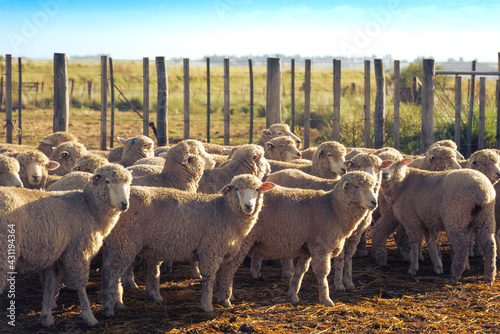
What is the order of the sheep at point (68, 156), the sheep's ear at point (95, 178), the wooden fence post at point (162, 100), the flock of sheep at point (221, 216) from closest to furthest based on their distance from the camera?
1. the flock of sheep at point (221, 216)
2. the sheep's ear at point (95, 178)
3. the sheep at point (68, 156)
4. the wooden fence post at point (162, 100)

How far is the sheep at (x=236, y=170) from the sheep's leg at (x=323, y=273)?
187 centimetres

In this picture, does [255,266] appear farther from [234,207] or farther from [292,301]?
[234,207]

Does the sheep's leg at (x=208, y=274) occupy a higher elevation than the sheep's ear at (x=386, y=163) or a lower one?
lower

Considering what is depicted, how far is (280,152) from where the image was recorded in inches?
389

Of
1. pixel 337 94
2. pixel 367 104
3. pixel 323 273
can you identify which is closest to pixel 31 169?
pixel 323 273

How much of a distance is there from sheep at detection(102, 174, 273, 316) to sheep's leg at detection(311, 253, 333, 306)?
86 cm

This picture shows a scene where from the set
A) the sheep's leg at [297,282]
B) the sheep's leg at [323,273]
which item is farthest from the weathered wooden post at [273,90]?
the sheep's leg at [323,273]

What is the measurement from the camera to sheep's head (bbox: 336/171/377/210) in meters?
6.10

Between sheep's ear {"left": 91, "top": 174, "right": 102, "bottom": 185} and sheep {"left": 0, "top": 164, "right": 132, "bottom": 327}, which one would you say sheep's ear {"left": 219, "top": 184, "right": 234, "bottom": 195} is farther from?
sheep's ear {"left": 91, "top": 174, "right": 102, "bottom": 185}

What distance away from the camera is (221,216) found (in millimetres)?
6016

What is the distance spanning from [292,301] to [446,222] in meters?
2.34

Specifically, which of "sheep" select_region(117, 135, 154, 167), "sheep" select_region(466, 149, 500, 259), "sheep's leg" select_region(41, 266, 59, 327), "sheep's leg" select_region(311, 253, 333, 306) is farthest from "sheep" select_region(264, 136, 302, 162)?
"sheep's leg" select_region(41, 266, 59, 327)

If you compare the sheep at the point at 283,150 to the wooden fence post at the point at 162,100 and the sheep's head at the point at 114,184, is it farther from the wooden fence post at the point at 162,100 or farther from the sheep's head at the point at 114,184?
the sheep's head at the point at 114,184

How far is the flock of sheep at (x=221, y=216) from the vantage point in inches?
213
